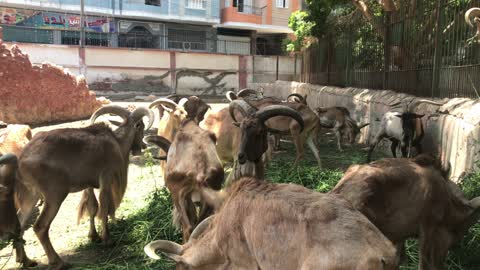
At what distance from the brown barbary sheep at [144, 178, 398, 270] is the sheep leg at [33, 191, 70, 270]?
2.27 metres

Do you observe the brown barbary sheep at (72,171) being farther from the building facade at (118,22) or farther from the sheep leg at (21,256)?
the building facade at (118,22)

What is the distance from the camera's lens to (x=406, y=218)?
12.0 ft

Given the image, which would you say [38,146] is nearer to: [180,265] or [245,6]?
[180,265]

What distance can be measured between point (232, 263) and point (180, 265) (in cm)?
39

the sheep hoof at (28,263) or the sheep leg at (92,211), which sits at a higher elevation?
the sheep leg at (92,211)

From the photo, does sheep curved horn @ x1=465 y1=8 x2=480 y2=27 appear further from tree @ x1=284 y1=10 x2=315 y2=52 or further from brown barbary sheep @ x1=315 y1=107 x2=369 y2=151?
tree @ x1=284 y1=10 x2=315 y2=52

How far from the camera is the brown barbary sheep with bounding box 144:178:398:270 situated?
2.37 metres

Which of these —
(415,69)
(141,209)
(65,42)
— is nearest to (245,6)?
(65,42)

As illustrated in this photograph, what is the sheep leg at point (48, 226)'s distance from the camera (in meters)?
4.82

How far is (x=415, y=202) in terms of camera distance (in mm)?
3682

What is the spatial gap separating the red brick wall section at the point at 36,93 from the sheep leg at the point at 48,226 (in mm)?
10882

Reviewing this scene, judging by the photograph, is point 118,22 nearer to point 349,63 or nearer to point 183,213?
point 349,63

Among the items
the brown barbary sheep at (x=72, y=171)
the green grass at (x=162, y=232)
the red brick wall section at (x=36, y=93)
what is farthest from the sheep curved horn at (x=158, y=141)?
the red brick wall section at (x=36, y=93)

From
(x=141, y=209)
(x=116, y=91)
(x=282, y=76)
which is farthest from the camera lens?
(x=282, y=76)
